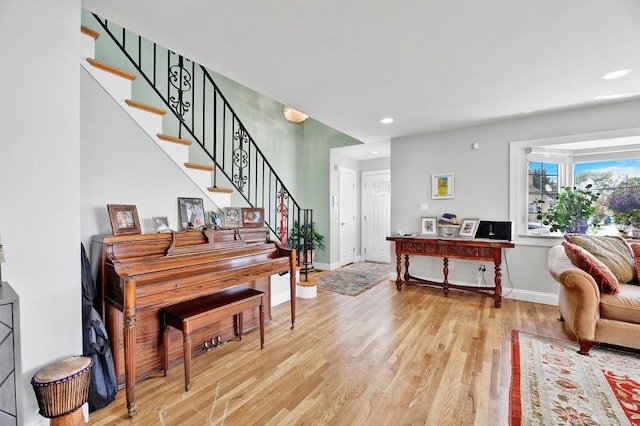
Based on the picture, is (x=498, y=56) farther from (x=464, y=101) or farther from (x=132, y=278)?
(x=132, y=278)

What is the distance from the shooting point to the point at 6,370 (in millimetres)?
1078

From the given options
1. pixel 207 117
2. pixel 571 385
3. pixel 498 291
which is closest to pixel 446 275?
pixel 498 291

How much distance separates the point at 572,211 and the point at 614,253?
83 cm

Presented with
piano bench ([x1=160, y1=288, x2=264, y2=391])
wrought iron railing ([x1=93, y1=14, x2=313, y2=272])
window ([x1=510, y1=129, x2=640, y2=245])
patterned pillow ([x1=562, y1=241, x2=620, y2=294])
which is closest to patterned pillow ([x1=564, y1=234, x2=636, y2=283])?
patterned pillow ([x1=562, y1=241, x2=620, y2=294])

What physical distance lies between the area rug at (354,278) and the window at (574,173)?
2183 millimetres

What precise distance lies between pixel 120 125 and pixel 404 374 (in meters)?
2.75

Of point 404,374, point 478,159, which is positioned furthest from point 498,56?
point 404,374

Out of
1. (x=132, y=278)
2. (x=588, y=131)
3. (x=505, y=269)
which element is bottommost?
(x=505, y=269)

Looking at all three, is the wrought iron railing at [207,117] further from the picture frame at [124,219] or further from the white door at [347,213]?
the white door at [347,213]

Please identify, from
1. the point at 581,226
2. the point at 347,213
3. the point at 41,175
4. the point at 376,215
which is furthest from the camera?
the point at 376,215

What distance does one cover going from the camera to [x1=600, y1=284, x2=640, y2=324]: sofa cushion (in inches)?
84.7

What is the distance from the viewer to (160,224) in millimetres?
2172

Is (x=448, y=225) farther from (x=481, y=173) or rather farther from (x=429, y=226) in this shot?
(x=481, y=173)

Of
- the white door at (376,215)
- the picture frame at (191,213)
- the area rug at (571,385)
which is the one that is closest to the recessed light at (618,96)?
the area rug at (571,385)
